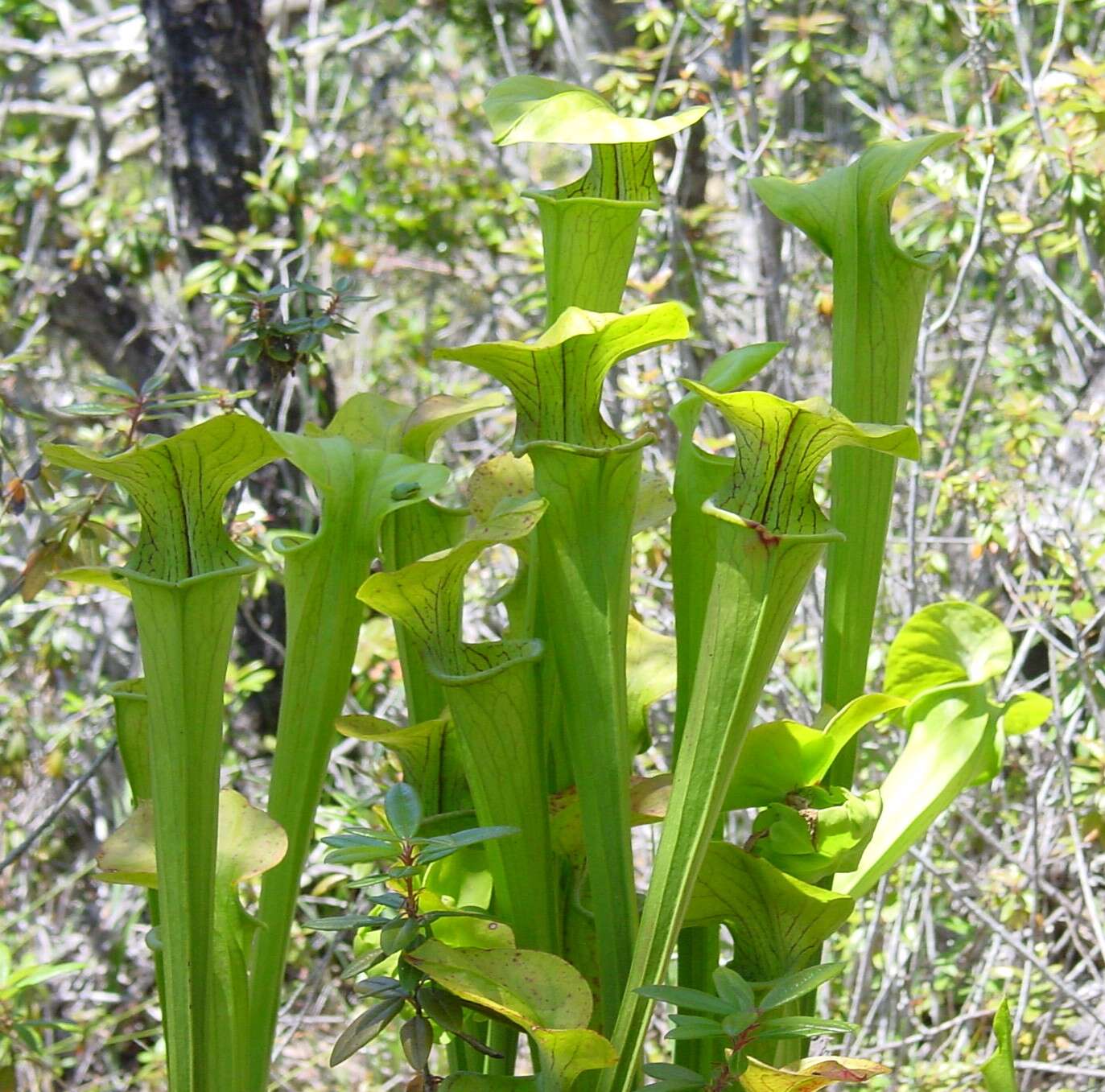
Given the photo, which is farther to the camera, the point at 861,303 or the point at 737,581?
the point at 861,303

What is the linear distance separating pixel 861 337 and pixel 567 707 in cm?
29

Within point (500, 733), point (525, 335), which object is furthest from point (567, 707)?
point (525, 335)

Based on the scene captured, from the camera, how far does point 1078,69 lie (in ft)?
5.78

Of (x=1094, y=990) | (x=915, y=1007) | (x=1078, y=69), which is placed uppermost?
(x=1078, y=69)

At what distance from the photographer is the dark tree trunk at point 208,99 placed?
2264 millimetres

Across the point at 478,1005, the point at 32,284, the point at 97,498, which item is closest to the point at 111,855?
the point at 478,1005

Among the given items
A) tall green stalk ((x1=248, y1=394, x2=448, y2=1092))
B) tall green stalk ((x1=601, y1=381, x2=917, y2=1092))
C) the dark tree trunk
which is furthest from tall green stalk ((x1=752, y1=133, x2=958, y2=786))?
the dark tree trunk

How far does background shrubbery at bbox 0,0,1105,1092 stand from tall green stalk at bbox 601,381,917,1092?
62cm

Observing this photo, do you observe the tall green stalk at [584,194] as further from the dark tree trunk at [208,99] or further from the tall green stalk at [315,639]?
the dark tree trunk at [208,99]

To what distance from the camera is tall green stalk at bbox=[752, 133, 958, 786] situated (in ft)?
2.26

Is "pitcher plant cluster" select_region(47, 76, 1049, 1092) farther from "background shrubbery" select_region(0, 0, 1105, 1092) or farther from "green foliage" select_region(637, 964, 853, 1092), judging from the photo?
"background shrubbery" select_region(0, 0, 1105, 1092)

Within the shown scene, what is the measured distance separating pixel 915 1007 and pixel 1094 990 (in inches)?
12.8

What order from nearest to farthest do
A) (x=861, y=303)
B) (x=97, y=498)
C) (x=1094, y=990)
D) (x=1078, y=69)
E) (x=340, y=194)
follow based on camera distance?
1. (x=861, y=303)
2. (x=97, y=498)
3. (x=1094, y=990)
4. (x=1078, y=69)
5. (x=340, y=194)

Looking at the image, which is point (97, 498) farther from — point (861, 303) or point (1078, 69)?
point (1078, 69)
